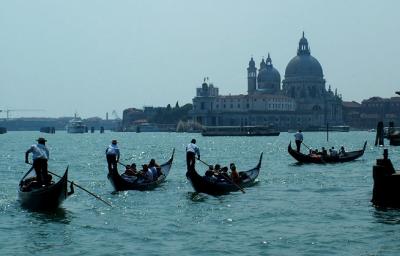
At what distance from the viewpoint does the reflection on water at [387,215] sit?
19.7 meters

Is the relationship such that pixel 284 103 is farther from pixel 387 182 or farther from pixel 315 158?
pixel 387 182

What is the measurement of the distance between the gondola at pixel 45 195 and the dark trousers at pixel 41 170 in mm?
225

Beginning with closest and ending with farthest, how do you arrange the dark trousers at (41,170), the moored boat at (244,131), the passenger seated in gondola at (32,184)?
the dark trousers at (41,170) → the passenger seated in gondola at (32,184) → the moored boat at (244,131)

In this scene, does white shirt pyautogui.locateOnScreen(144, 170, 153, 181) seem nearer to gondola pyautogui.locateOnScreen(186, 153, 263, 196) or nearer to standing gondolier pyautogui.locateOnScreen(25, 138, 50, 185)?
gondola pyautogui.locateOnScreen(186, 153, 263, 196)

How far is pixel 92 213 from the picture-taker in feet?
72.8

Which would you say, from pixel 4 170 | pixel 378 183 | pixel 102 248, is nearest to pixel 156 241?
pixel 102 248

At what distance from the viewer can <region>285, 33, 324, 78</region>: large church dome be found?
190125mm

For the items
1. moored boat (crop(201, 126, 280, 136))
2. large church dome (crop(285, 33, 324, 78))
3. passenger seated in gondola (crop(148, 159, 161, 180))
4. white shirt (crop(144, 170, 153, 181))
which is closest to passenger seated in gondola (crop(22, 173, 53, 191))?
white shirt (crop(144, 170, 153, 181))

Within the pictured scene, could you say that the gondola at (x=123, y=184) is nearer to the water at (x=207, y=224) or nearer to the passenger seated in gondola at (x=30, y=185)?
the water at (x=207, y=224)

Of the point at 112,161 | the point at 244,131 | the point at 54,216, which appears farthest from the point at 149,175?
the point at 244,131

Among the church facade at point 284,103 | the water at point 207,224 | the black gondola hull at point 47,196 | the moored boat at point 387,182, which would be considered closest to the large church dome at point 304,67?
the church facade at point 284,103

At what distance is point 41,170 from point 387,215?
8281 millimetres

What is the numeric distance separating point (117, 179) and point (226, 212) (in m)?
6.28

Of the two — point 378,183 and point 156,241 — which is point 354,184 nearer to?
point 378,183
